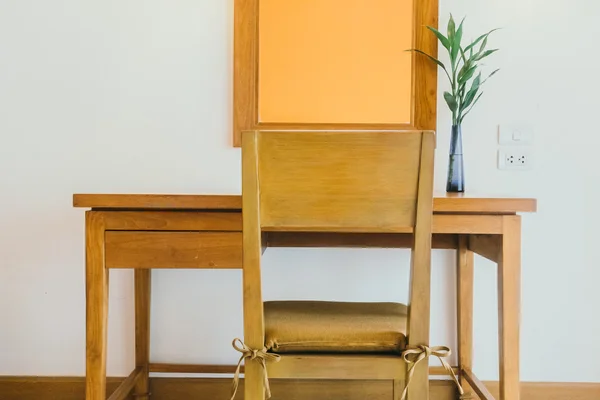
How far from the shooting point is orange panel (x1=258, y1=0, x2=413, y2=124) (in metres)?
1.60

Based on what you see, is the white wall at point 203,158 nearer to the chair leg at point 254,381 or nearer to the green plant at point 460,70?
the green plant at point 460,70

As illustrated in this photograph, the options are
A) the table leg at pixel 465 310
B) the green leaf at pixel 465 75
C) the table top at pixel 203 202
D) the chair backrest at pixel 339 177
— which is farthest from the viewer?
the table leg at pixel 465 310

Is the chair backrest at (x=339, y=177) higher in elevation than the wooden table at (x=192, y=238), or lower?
higher

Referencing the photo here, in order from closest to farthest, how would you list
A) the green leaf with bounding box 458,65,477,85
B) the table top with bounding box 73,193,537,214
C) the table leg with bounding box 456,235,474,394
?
the table top with bounding box 73,193,537,214, the green leaf with bounding box 458,65,477,85, the table leg with bounding box 456,235,474,394

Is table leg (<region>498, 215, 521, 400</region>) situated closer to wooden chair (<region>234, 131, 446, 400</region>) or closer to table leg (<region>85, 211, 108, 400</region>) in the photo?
wooden chair (<region>234, 131, 446, 400</region>)

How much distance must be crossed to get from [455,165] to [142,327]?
117 centimetres

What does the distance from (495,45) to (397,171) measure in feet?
3.17

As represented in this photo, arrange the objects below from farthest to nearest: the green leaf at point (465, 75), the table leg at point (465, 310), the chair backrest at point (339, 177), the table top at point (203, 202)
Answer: the table leg at point (465, 310) → the green leaf at point (465, 75) → the table top at point (203, 202) → the chair backrest at point (339, 177)

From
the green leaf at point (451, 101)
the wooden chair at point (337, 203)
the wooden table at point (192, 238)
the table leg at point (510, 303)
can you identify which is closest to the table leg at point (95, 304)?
the wooden table at point (192, 238)

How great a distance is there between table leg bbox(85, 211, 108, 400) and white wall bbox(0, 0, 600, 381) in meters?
0.54

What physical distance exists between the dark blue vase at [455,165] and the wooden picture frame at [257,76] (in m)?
0.14

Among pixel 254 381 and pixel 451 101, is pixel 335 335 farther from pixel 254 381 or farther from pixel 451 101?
pixel 451 101

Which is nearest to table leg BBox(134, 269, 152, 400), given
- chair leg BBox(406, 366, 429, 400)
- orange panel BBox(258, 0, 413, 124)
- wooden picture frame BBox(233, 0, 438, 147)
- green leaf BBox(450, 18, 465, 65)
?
wooden picture frame BBox(233, 0, 438, 147)

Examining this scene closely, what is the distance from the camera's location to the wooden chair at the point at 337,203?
A: 91 centimetres
